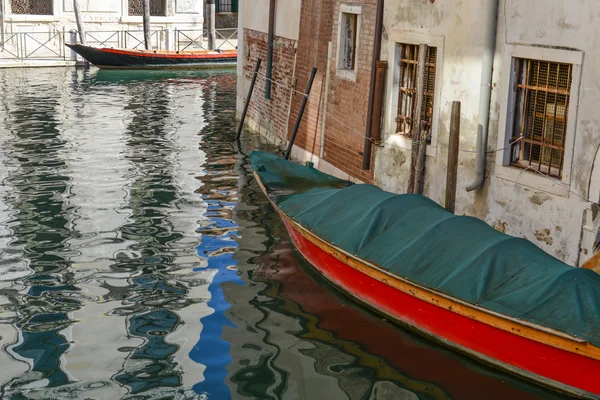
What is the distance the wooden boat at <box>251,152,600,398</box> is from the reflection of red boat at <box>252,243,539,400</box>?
0.48 ft

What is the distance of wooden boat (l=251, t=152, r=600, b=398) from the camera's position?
6.73 m

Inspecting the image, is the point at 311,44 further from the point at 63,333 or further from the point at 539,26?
the point at 63,333

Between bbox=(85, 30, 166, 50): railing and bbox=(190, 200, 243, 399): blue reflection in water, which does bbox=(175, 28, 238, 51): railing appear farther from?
bbox=(190, 200, 243, 399): blue reflection in water

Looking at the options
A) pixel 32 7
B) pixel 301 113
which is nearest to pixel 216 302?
pixel 301 113

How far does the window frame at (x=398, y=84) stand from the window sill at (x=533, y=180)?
142 cm

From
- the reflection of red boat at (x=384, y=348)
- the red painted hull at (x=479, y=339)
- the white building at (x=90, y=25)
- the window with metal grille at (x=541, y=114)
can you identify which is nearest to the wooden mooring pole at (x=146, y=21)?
the white building at (x=90, y=25)

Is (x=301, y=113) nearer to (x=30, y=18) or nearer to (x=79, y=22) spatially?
(x=79, y=22)

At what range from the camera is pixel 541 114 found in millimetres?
8914

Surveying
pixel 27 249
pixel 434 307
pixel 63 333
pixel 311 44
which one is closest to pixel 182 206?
pixel 27 249

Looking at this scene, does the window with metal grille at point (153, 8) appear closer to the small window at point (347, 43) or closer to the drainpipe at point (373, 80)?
the small window at point (347, 43)

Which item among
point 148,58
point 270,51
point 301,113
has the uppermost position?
point 270,51

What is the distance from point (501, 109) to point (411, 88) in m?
2.15

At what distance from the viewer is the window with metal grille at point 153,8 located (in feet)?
114

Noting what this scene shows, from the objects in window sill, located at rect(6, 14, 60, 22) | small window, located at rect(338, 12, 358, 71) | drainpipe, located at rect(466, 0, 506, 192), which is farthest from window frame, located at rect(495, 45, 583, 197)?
window sill, located at rect(6, 14, 60, 22)
